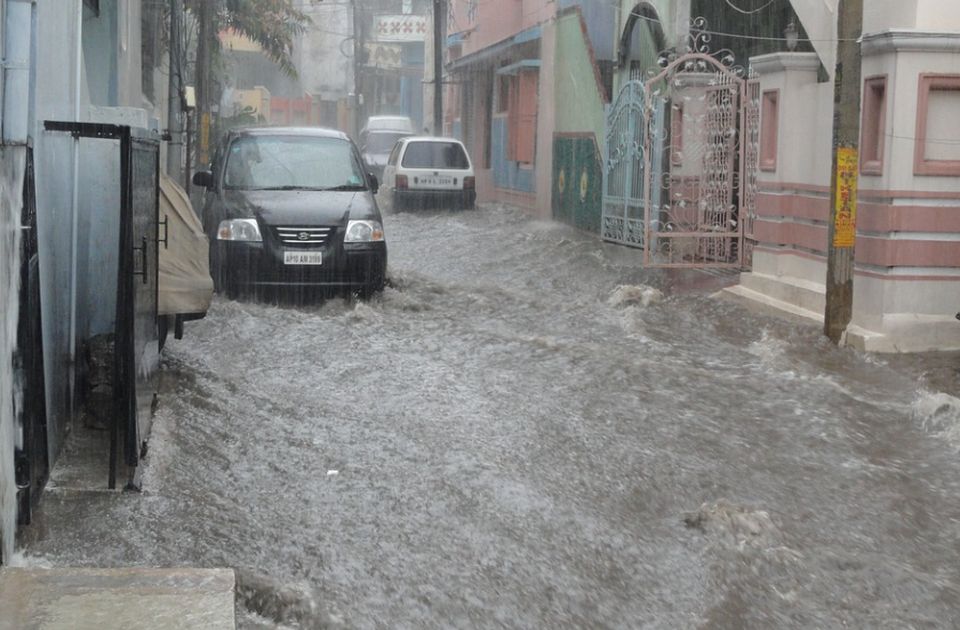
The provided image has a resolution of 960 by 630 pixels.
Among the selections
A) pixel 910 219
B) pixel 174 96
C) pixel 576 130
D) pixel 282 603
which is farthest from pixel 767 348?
pixel 576 130

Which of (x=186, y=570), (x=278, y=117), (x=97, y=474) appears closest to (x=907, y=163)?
(x=97, y=474)

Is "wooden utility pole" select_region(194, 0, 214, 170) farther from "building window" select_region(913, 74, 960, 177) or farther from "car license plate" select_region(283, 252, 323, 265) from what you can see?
"building window" select_region(913, 74, 960, 177)

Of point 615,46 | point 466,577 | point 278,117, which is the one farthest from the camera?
point 278,117

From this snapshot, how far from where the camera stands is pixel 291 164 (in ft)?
43.3

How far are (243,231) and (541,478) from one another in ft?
19.7

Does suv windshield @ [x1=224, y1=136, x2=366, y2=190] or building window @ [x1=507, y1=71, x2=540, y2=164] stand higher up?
building window @ [x1=507, y1=71, x2=540, y2=164]

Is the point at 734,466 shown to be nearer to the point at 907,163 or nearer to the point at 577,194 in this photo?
the point at 907,163

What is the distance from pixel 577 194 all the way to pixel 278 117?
149 feet

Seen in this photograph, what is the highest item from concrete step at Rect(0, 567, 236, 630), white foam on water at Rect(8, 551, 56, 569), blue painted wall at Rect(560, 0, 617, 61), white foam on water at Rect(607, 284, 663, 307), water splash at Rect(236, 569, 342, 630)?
blue painted wall at Rect(560, 0, 617, 61)

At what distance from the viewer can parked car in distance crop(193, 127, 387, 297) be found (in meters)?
12.1

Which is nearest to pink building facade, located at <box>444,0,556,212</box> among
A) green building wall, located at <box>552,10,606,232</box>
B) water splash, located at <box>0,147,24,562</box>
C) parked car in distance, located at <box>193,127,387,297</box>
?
green building wall, located at <box>552,10,606,232</box>

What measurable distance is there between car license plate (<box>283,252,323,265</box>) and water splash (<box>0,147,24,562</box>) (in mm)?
7032

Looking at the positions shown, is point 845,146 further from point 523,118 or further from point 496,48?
point 496,48

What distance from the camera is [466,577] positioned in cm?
537
